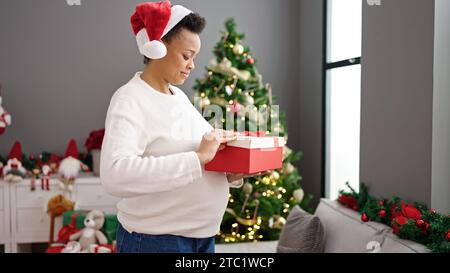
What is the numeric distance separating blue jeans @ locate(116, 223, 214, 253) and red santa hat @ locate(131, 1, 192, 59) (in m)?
0.45

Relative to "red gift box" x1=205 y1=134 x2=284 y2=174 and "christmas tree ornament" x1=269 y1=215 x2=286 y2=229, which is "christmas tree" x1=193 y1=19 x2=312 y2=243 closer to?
"christmas tree ornament" x1=269 y1=215 x2=286 y2=229

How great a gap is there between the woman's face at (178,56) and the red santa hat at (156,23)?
0.03 metres

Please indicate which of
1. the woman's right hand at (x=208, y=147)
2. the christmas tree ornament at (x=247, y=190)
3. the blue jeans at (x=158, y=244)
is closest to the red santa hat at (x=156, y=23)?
the woman's right hand at (x=208, y=147)

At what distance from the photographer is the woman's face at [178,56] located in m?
1.21

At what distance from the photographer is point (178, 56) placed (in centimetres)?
121

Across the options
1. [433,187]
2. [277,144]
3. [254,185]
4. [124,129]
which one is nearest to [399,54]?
[433,187]

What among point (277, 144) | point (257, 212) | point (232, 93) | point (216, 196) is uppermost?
point (232, 93)

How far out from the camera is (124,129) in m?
1.08

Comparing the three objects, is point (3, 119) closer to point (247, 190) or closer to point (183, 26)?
point (247, 190)

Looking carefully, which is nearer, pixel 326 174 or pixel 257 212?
pixel 257 212

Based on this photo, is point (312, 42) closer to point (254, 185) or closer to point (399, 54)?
point (254, 185)

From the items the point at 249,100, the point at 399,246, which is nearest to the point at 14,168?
the point at 249,100

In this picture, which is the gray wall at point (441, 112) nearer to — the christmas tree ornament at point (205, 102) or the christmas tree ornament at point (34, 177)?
the christmas tree ornament at point (205, 102)

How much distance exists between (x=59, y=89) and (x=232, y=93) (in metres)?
1.38
